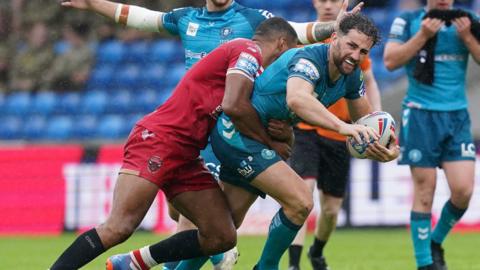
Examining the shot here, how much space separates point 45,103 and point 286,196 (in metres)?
Result: 12.3

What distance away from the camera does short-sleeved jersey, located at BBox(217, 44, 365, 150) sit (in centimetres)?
677

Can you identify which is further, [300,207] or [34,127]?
[34,127]

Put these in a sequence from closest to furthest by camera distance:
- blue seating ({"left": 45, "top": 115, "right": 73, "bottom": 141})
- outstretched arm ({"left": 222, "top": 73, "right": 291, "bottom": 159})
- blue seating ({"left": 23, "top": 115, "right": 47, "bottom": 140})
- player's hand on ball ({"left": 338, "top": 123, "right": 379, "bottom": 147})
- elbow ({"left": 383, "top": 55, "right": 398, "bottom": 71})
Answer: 1. player's hand on ball ({"left": 338, "top": 123, "right": 379, "bottom": 147})
2. outstretched arm ({"left": 222, "top": 73, "right": 291, "bottom": 159})
3. elbow ({"left": 383, "top": 55, "right": 398, "bottom": 71})
4. blue seating ({"left": 45, "top": 115, "right": 73, "bottom": 141})
5. blue seating ({"left": 23, "top": 115, "right": 47, "bottom": 140})

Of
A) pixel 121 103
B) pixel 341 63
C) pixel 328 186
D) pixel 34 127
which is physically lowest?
pixel 34 127

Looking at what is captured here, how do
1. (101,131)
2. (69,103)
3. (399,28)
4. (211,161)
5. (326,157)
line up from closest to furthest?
(211,161), (399,28), (326,157), (101,131), (69,103)

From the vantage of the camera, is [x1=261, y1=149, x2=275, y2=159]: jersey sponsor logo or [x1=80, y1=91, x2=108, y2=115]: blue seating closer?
[x1=261, y1=149, x2=275, y2=159]: jersey sponsor logo

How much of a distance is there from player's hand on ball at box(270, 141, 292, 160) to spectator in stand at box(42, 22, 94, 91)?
11754 mm

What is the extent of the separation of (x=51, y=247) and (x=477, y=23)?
18.3 feet

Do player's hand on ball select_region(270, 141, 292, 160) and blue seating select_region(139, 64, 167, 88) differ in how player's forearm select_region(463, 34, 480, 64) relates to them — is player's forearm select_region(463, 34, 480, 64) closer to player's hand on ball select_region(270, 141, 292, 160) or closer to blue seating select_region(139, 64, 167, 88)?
player's hand on ball select_region(270, 141, 292, 160)

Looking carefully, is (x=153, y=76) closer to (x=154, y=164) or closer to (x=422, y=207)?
(x=422, y=207)

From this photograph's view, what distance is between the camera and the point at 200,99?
22.7 feet

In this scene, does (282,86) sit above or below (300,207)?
above

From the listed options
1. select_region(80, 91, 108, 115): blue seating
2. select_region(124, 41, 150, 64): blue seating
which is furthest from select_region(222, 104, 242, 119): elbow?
select_region(124, 41, 150, 64): blue seating

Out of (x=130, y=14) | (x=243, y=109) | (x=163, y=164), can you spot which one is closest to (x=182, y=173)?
(x=163, y=164)
